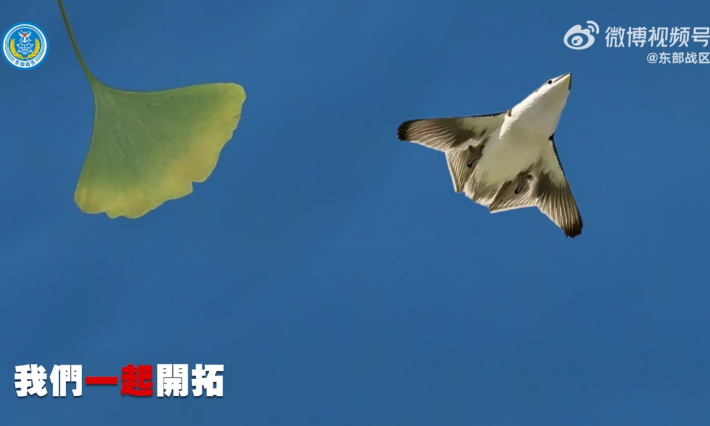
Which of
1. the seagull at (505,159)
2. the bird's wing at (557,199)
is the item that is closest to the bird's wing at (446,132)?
the seagull at (505,159)

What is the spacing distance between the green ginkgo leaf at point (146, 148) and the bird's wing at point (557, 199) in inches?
326

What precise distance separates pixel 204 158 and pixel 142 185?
409mm

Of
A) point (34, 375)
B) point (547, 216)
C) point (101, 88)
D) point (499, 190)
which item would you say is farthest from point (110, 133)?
point (34, 375)

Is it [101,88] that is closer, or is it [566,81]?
[101,88]

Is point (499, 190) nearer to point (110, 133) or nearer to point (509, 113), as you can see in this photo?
point (509, 113)

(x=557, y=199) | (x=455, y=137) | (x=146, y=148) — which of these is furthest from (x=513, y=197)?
(x=146, y=148)

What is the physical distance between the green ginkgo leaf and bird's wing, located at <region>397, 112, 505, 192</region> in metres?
7.27

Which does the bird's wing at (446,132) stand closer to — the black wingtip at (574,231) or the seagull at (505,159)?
the seagull at (505,159)

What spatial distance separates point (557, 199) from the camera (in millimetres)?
12242

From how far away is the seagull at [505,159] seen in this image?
443 inches

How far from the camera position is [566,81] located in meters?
10.4

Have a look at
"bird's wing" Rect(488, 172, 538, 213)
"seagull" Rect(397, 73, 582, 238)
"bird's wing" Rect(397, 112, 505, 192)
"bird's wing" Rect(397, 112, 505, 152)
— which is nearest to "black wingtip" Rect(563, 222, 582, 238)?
"seagull" Rect(397, 73, 582, 238)

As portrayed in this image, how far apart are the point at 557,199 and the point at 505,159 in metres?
1.38

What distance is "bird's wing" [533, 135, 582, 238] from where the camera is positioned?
1200cm
